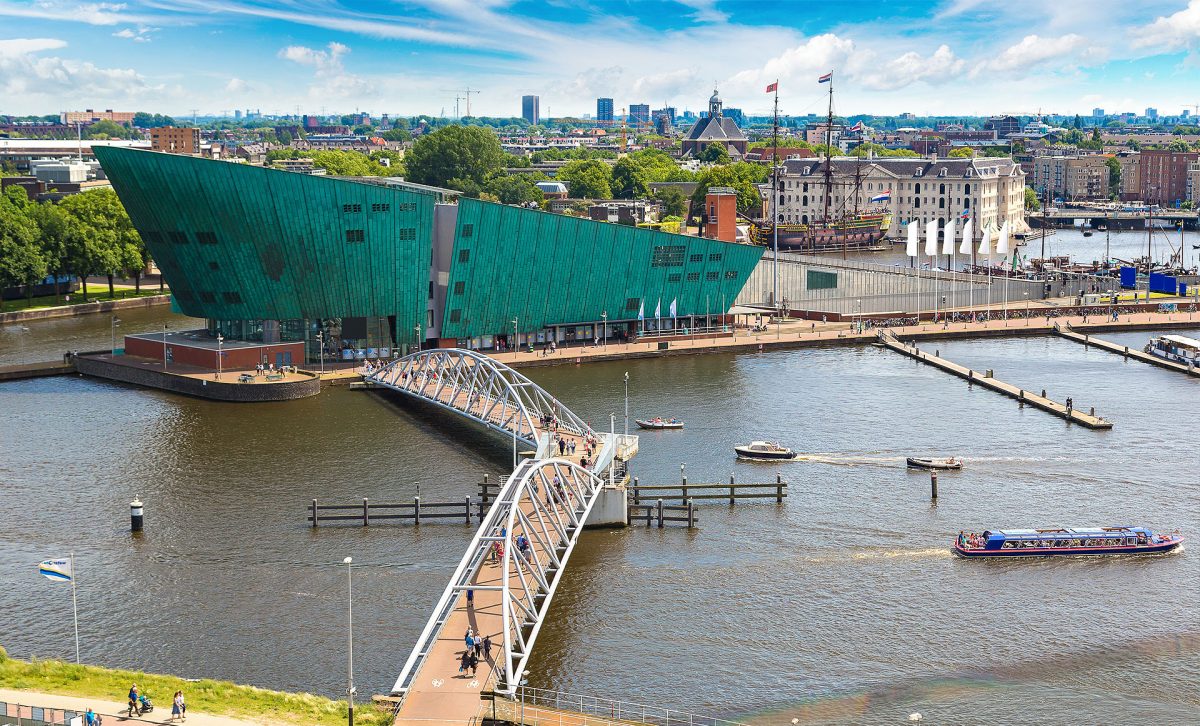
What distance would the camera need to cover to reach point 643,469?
72.5 metres

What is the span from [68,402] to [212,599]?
4035 centimetres

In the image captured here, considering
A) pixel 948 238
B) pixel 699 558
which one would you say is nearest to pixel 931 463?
pixel 699 558

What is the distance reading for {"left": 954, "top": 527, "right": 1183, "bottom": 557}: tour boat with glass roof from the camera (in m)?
59.4

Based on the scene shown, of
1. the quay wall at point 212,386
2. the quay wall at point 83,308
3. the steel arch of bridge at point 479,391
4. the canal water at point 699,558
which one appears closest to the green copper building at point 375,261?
the quay wall at point 212,386

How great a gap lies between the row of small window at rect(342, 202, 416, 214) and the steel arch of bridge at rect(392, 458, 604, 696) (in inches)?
1579

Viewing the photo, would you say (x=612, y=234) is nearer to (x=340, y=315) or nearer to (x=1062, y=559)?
(x=340, y=315)

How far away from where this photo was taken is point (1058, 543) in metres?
59.9

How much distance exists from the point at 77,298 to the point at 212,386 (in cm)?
5113

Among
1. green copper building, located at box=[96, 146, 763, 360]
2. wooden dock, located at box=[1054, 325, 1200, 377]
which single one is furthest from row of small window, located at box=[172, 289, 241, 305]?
wooden dock, located at box=[1054, 325, 1200, 377]

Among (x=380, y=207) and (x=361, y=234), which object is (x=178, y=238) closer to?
(x=361, y=234)

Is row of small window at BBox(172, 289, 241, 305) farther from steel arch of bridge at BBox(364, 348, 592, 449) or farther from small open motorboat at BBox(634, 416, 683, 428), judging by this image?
small open motorboat at BBox(634, 416, 683, 428)

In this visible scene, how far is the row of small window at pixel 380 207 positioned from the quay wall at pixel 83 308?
142 feet

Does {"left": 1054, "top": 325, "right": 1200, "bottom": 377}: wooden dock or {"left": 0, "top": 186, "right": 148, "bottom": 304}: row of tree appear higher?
{"left": 0, "top": 186, "right": 148, "bottom": 304}: row of tree

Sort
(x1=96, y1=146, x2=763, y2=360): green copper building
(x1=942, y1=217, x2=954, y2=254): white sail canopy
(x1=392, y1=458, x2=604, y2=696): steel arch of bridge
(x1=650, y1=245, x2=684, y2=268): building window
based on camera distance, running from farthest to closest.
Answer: (x1=942, y1=217, x2=954, y2=254): white sail canopy < (x1=650, y1=245, x2=684, y2=268): building window < (x1=96, y1=146, x2=763, y2=360): green copper building < (x1=392, y1=458, x2=604, y2=696): steel arch of bridge
